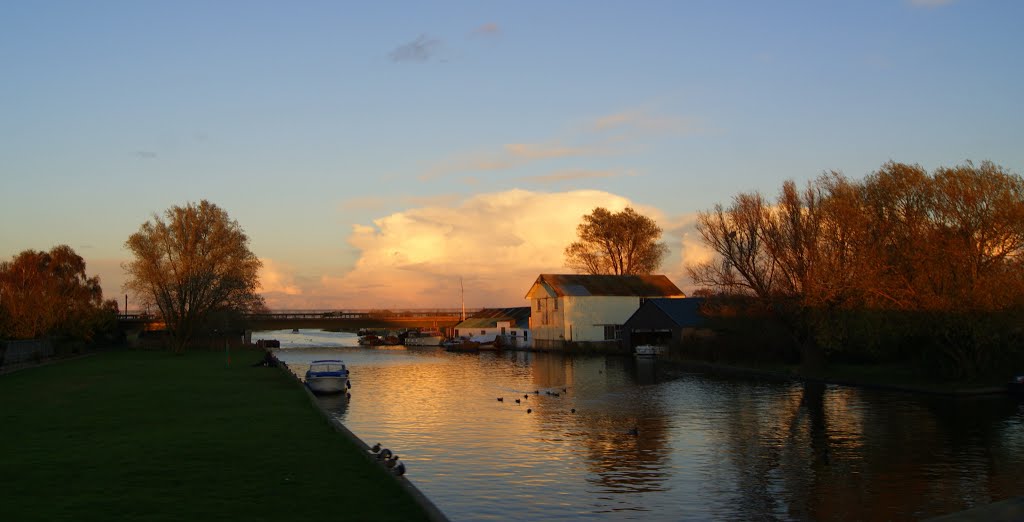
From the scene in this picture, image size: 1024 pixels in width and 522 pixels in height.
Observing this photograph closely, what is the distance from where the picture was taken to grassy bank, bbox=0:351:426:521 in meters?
15.9

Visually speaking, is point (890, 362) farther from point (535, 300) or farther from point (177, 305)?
point (177, 305)

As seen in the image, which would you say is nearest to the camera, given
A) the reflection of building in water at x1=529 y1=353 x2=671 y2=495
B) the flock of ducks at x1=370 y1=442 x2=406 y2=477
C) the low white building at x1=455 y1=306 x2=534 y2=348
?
the flock of ducks at x1=370 y1=442 x2=406 y2=477

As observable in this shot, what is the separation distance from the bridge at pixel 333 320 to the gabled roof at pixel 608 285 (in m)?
44.8

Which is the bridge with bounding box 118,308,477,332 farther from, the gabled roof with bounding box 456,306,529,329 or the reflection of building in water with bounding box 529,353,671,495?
the reflection of building in water with bounding box 529,353,671,495

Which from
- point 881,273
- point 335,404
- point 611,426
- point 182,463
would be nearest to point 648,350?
point 881,273

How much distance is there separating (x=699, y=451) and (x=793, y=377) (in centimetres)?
3425

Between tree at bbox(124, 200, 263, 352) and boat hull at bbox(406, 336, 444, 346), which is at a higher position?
tree at bbox(124, 200, 263, 352)

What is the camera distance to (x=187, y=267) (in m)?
94.1

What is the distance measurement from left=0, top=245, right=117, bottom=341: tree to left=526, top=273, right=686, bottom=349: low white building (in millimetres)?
54265

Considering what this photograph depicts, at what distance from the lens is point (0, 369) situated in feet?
197

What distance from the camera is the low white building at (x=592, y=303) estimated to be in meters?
108

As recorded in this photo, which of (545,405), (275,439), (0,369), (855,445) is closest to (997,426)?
(855,445)

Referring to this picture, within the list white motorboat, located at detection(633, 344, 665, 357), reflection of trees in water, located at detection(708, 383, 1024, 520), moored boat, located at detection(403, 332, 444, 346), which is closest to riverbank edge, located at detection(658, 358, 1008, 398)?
white motorboat, located at detection(633, 344, 665, 357)

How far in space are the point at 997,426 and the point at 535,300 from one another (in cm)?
8812
